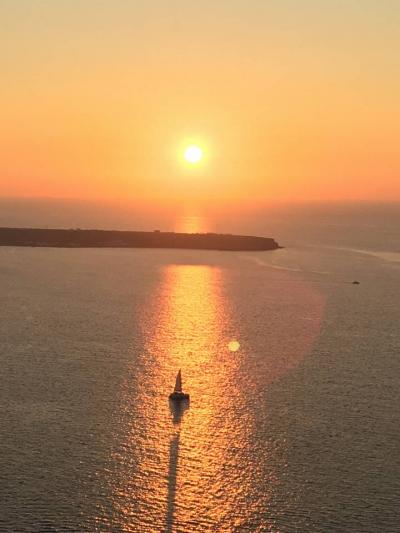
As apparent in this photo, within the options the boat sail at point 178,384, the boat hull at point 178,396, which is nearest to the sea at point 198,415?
the boat hull at point 178,396

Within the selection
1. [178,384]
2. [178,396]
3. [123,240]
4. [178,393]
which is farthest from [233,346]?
[123,240]

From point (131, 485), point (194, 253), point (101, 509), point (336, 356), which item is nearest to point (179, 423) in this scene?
point (131, 485)

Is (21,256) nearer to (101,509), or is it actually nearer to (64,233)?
(64,233)

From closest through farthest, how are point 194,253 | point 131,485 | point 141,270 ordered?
1. point 131,485
2. point 141,270
3. point 194,253

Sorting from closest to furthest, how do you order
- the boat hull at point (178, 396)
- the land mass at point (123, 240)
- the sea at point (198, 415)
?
the sea at point (198, 415) < the boat hull at point (178, 396) < the land mass at point (123, 240)

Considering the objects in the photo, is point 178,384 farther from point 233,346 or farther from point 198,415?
point 233,346

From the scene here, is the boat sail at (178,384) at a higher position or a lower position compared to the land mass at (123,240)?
lower

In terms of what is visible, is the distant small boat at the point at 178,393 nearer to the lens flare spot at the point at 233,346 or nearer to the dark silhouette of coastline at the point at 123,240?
the lens flare spot at the point at 233,346
